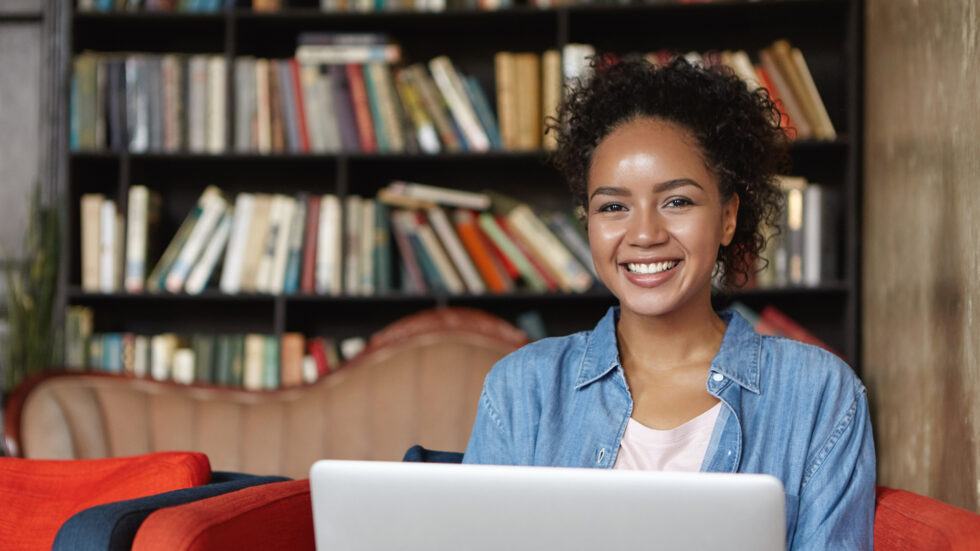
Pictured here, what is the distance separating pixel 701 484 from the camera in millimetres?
737

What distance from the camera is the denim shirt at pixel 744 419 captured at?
3.77 ft

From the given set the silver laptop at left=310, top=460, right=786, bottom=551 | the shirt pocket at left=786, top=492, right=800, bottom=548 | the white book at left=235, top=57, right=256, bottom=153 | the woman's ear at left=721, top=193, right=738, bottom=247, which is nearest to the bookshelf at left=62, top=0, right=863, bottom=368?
the white book at left=235, top=57, right=256, bottom=153

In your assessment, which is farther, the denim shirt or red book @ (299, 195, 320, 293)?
red book @ (299, 195, 320, 293)

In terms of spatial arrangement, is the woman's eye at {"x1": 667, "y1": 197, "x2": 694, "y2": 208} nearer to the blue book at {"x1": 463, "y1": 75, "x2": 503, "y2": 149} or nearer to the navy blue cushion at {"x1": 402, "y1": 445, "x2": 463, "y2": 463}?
the navy blue cushion at {"x1": 402, "y1": 445, "x2": 463, "y2": 463}

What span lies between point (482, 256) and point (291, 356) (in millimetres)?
647

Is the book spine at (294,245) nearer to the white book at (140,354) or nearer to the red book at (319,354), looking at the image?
the red book at (319,354)

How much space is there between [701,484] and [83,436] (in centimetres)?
183

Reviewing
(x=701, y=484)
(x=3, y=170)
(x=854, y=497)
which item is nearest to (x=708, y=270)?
(x=854, y=497)

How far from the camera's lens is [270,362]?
109 inches

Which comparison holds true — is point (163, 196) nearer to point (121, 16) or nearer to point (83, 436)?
point (121, 16)

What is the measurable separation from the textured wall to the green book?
1.68 m

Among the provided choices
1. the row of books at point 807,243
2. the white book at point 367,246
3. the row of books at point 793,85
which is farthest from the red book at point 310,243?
the row of books at point 807,243

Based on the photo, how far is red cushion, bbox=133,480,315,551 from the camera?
96cm

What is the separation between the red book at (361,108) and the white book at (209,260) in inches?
18.2
